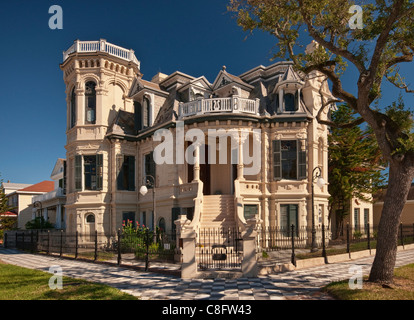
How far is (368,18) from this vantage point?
34.7 ft

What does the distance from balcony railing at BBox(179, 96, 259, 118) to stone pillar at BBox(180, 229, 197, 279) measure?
385 inches

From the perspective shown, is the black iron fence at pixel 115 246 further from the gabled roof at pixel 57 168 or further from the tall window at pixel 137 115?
the gabled roof at pixel 57 168

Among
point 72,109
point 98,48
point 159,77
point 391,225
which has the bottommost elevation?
point 391,225

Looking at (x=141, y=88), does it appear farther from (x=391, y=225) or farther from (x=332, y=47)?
(x=391, y=225)

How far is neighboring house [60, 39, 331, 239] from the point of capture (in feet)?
64.6

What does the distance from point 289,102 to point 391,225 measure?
12713 millimetres

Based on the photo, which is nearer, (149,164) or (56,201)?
(149,164)

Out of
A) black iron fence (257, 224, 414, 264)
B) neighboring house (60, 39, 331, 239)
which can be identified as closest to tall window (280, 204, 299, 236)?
neighboring house (60, 39, 331, 239)

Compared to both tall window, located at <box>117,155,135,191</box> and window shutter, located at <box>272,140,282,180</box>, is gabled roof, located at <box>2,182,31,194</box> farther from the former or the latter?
window shutter, located at <box>272,140,282,180</box>

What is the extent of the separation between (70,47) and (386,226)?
24167 mm

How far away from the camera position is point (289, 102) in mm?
20672

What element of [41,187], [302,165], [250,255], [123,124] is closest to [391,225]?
[250,255]

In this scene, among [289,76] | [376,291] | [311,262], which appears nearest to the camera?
[376,291]
